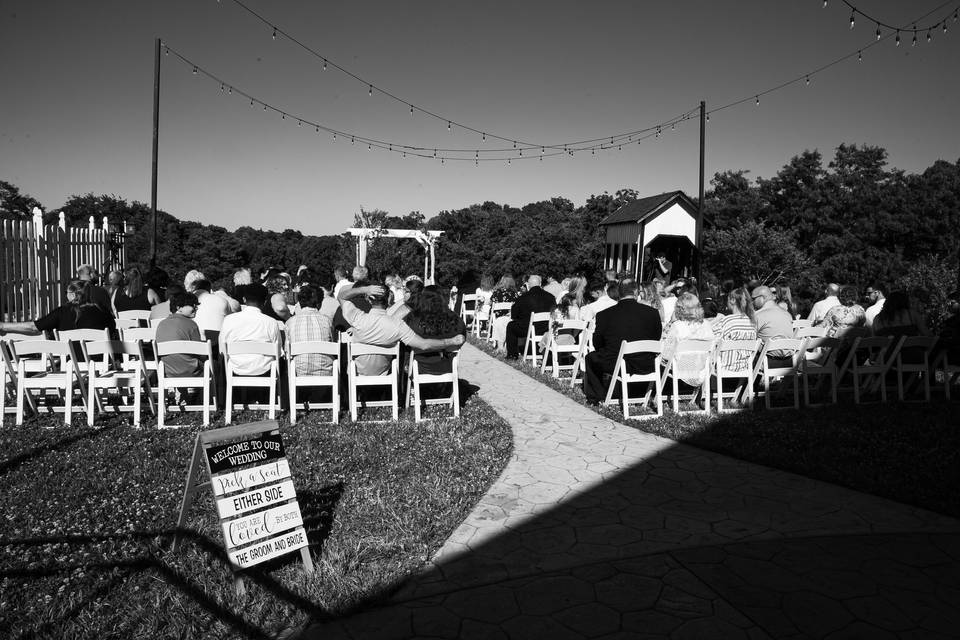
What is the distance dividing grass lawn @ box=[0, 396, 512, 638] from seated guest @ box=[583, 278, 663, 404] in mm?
1640

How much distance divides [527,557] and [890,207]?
4185 centimetres

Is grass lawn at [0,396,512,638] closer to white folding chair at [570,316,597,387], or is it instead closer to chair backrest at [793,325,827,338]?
white folding chair at [570,316,597,387]

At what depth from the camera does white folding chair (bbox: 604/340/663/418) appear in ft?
22.1

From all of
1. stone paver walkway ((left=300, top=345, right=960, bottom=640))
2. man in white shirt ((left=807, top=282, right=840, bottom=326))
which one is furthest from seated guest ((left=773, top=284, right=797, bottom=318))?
stone paver walkway ((left=300, top=345, right=960, bottom=640))

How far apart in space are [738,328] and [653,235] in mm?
19943

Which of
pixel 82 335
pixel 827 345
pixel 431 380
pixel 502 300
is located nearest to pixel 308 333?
pixel 431 380

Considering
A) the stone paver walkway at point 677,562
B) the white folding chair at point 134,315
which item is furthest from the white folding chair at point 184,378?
the white folding chair at point 134,315

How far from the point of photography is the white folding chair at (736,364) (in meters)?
6.89

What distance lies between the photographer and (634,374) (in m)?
7.23

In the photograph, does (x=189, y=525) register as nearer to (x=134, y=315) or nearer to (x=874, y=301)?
(x=134, y=315)

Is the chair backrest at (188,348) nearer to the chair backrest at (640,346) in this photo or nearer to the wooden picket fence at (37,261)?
the chair backrest at (640,346)

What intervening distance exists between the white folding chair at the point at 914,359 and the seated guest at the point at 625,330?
9.51ft

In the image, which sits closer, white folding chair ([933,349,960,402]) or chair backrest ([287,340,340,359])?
chair backrest ([287,340,340,359])

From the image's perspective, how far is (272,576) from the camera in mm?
3584
